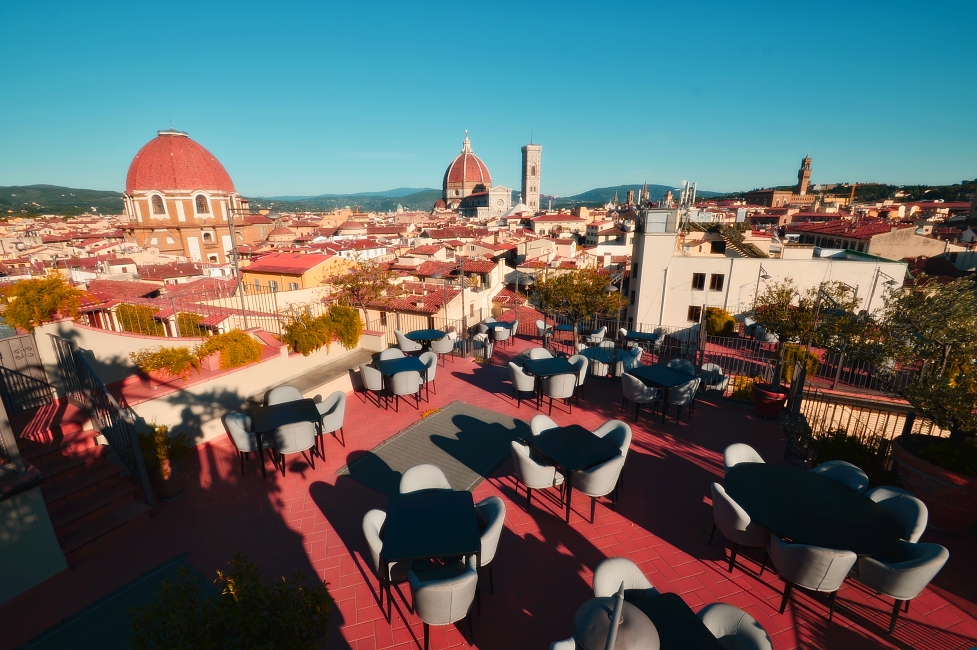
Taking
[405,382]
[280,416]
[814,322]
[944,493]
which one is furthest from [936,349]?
[280,416]

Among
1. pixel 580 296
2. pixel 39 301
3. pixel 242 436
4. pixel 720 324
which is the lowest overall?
pixel 720 324

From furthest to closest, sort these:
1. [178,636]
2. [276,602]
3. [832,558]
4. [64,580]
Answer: [64,580] < [832,558] < [276,602] < [178,636]

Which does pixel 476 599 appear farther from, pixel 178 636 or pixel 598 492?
pixel 178 636

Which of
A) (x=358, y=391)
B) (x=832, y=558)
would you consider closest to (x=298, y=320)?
(x=358, y=391)

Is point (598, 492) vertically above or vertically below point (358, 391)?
above

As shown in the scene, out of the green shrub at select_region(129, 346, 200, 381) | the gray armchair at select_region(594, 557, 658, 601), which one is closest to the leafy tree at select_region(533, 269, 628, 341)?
the gray armchair at select_region(594, 557, 658, 601)

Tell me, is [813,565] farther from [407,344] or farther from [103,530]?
[407,344]

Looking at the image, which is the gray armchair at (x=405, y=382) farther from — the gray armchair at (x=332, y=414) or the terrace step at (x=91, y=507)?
the terrace step at (x=91, y=507)

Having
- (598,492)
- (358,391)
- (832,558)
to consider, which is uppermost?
(832,558)
